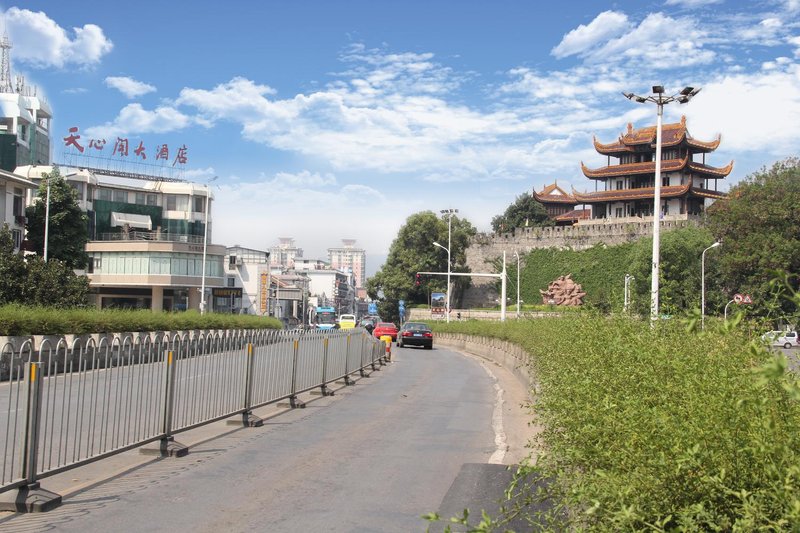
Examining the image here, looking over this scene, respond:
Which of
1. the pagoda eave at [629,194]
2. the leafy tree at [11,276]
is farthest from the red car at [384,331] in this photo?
the pagoda eave at [629,194]

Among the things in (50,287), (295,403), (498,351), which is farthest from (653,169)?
(295,403)

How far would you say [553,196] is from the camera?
88.6m

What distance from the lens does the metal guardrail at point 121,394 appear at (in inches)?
260

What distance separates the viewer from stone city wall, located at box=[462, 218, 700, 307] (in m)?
70.1

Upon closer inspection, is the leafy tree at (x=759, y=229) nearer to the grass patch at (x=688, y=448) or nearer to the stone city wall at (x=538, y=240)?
the stone city wall at (x=538, y=240)

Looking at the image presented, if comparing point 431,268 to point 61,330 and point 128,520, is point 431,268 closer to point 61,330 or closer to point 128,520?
point 61,330

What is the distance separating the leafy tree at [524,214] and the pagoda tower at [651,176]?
16.3 metres

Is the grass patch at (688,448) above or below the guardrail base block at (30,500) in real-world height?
above

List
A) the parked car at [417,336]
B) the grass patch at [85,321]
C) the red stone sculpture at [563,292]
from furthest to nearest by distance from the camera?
the red stone sculpture at [563,292]
the parked car at [417,336]
the grass patch at [85,321]

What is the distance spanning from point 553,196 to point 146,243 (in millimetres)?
46535

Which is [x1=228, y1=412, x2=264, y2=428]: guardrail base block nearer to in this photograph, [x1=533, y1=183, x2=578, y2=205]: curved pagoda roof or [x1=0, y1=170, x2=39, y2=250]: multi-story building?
[x1=0, y1=170, x2=39, y2=250]: multi-story building

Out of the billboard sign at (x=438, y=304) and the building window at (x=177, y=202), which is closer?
the billboard sign at (x=438, y=304)

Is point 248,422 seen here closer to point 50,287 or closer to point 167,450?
point 167,450

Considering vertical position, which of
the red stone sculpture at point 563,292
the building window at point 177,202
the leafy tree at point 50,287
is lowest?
the leafy tree at point 50,287
